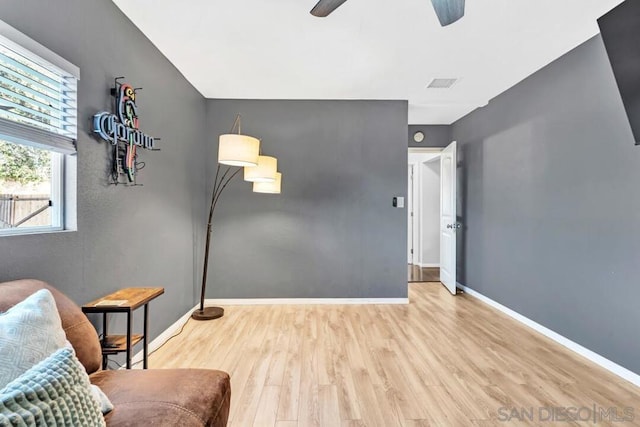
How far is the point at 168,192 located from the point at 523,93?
148 inches

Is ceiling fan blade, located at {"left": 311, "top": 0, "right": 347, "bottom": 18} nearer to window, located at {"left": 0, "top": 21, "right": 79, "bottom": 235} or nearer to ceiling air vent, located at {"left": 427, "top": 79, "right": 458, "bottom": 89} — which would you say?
window, located at {"left": 0, "top": 21, "right": 79, "bottom": 235}

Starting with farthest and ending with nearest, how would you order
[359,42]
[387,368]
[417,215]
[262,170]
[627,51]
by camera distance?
[417,215], [262,170], [359,42], [387,368], [627,51]

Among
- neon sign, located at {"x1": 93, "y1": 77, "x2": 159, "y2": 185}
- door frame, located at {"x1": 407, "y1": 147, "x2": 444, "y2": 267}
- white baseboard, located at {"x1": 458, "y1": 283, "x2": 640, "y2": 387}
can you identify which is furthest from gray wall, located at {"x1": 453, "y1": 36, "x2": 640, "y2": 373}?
neon sign, located at {"x1": 93, "y1": 77, "x2": 159, "y2": 185}

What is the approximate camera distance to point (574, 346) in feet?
8.77

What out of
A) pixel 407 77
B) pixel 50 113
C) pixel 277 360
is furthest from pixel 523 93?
pixel 50 113

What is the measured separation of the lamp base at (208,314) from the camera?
3404 millimetres

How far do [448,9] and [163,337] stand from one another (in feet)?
10.8

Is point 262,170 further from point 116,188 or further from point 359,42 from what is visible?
point 359,42

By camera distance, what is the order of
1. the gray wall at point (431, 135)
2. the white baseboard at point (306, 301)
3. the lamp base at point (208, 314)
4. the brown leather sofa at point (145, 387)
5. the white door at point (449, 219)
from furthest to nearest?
1. the gray wall at point (431, 135)
2. the white door at point (449, 219)
3. the white baseboard at point (306, 301)
4. the lamp base at point (208, 314)
5. the brown leather sofa at point (145, 387)

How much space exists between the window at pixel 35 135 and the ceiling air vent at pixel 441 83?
10.6 ft

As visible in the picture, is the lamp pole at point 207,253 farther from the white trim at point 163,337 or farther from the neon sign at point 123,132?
the neon sign at point 123,132

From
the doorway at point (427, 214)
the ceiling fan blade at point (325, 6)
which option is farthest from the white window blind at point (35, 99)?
the doorway at point (427, 214)

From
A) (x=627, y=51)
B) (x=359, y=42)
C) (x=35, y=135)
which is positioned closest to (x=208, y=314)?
(x=35, y=135)

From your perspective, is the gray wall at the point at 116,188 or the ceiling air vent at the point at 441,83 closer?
the gray wall at the point at 116,188
